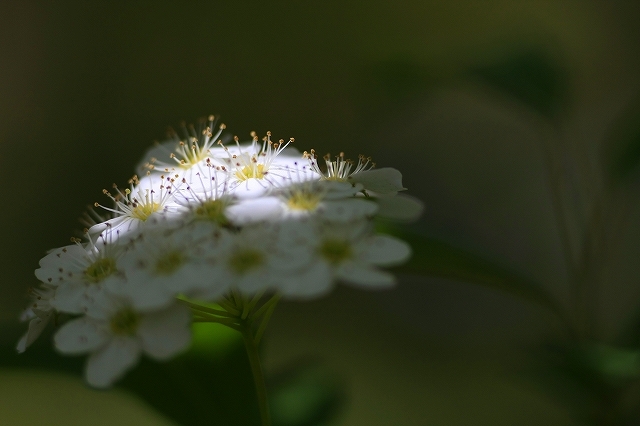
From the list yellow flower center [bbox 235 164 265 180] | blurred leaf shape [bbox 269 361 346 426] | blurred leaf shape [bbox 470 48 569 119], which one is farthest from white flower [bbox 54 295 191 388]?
blurred leaf shape [bbox 470 48 569 119]

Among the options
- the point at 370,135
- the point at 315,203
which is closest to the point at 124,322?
the point at 315,203

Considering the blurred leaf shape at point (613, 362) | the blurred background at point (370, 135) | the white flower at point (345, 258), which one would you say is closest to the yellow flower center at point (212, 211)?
the white flower at point (345, 258)

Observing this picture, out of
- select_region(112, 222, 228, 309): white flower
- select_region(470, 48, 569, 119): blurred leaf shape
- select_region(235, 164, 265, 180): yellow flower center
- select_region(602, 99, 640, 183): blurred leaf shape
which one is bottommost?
select_region(112, 222, 228, 309): white flower

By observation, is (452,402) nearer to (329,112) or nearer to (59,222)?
(329,112)

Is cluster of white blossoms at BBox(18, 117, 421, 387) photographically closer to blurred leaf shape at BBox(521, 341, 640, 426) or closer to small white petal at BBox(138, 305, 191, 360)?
small white petal at BBox(138, 305, 191, 360)

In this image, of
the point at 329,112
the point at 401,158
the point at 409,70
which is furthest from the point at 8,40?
the point at 409,70

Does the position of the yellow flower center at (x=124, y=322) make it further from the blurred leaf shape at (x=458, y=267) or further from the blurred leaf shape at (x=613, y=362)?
the blurred leaf shape at (x=613, y=362)
